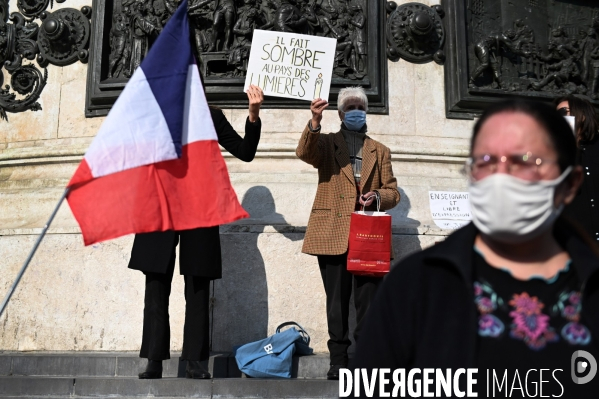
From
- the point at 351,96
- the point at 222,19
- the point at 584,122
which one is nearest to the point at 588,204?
the point at 584,122

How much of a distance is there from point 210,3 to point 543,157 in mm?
6490

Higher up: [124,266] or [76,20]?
[76,20]

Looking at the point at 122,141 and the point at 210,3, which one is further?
the point at 210,3

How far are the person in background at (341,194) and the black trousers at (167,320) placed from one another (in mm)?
856

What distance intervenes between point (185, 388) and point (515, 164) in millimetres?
3992

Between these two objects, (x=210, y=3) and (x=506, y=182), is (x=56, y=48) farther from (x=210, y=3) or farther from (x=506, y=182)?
(x=506, y=182)

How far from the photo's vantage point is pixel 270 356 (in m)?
6.22

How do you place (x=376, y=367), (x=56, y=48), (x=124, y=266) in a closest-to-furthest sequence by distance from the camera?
1. (x=376, y=367)
2. (x=124, y=266)
3. (x=56, y=48)

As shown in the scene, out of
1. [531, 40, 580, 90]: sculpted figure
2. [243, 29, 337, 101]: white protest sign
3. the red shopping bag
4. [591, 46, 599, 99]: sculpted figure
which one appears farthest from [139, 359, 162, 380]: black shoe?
[591, 46, 599, 99]: sculpted figure

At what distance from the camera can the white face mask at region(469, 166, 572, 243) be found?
1946 mm

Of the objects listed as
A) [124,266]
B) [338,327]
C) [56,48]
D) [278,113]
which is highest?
[56,48]

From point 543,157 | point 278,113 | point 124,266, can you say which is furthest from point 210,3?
point 543,157

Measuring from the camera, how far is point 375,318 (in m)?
1.97

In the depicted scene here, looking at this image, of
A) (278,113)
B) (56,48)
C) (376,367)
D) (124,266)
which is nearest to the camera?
(376,367)
